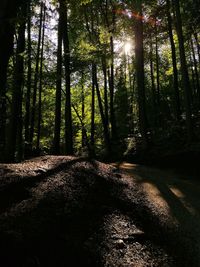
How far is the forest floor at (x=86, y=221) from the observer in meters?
4.82

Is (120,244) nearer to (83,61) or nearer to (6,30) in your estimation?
(6,30)

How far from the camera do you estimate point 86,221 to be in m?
6.27

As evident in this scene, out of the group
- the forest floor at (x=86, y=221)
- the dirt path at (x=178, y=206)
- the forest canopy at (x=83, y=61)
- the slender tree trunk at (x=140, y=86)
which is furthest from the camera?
the slender tree trunk at (x=140, y=86)

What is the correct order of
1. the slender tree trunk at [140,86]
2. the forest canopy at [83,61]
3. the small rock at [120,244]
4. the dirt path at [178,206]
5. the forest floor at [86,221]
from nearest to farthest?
the forest floor at [86,221] → the small rock at [120,244] → the dirt path at [178,206] → the forest canopy at [83,61] → the slender tree trunk at [140,86]

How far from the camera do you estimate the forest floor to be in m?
4.82

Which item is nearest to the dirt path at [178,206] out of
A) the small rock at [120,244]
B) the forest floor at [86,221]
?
the forest floor at [86,221]

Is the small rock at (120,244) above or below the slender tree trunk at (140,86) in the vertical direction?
below

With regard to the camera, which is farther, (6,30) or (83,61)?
(83,61)

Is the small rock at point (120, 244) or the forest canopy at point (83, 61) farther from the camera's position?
the forest canopy at point (83, 61)

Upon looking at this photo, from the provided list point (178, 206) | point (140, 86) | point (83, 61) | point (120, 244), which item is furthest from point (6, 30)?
point (83, 61)

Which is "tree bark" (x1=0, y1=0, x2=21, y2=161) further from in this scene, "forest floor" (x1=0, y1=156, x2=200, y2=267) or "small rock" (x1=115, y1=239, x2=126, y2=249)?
"small rock" (x1=115, y1=239, x2=126, y2=249)

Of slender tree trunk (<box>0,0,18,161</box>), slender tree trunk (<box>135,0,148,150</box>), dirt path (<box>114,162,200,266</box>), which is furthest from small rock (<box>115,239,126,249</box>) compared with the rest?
slender tree trunk (<box>135,0,148,150</box>)

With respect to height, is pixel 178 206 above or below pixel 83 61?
below

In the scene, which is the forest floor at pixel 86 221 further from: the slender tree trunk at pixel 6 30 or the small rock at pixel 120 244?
the slender tree trunk at pixel 6 30
